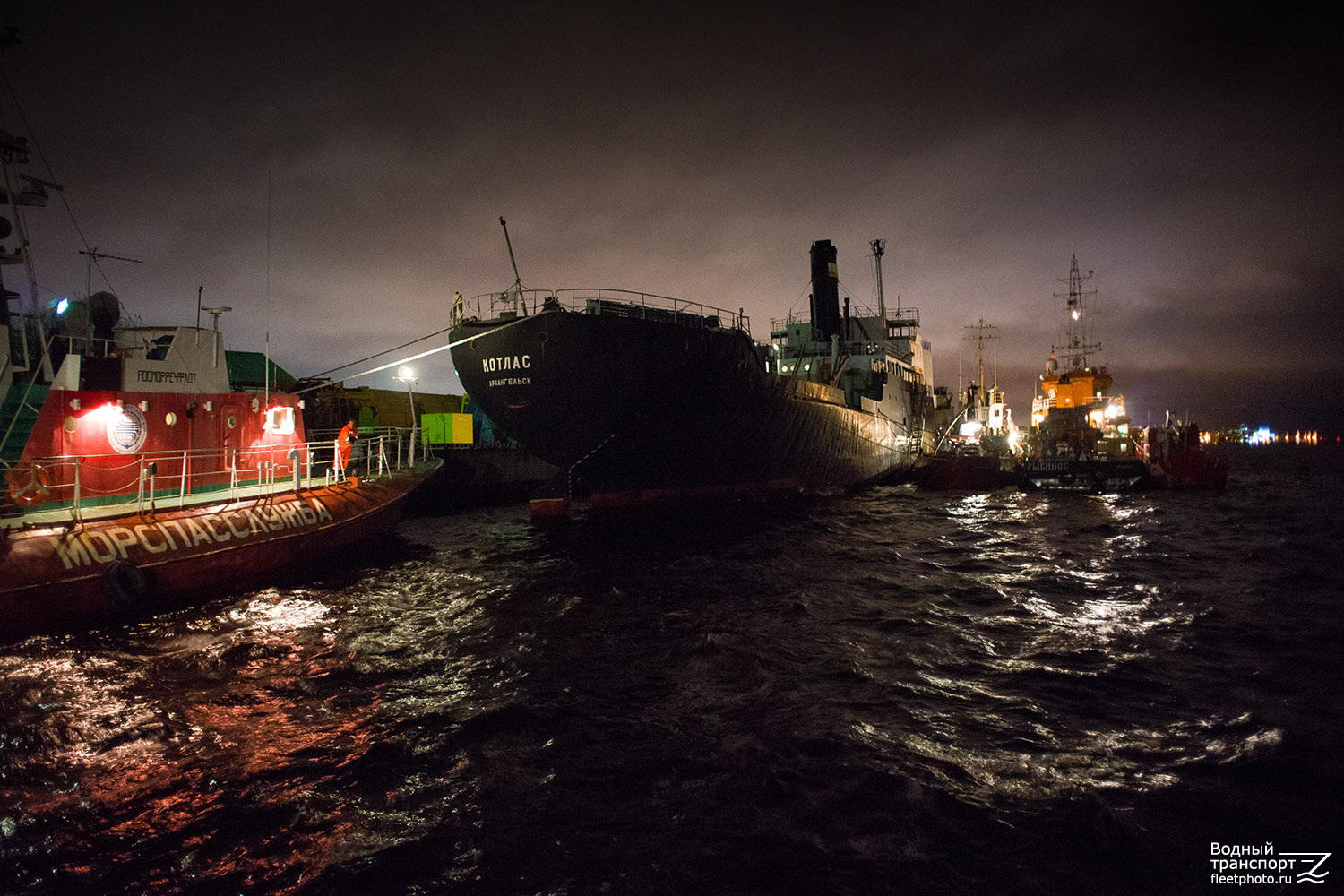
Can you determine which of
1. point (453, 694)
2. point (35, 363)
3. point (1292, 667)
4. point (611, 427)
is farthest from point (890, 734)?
point (35, 363)

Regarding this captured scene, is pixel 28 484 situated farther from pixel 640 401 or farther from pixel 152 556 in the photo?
pixel 640 401

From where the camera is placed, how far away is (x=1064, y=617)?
9.28 meters

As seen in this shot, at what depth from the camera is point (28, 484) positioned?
10484mm

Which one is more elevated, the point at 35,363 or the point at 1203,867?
the point at 35,363

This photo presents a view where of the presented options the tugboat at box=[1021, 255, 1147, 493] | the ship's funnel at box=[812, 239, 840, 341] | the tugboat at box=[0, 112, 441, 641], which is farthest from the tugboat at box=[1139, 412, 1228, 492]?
the tugboat at box=[0, 112, 441, 641]

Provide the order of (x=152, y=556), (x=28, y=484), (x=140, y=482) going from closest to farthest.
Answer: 1. (x=152, y=556)
2. (x=28, y=484)
3. (x=140, y=482)

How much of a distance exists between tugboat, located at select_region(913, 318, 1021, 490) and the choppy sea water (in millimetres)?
22300

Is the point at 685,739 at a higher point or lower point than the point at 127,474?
lower

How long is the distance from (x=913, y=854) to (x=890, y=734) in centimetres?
164

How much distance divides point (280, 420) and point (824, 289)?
27.9 metres

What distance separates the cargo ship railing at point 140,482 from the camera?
10.1 m

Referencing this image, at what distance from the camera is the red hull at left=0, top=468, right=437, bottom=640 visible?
894cm

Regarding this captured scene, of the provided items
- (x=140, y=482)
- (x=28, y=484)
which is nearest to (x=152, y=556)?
(x=140, y=482)

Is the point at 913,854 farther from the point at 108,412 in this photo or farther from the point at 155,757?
the point at 108,412
